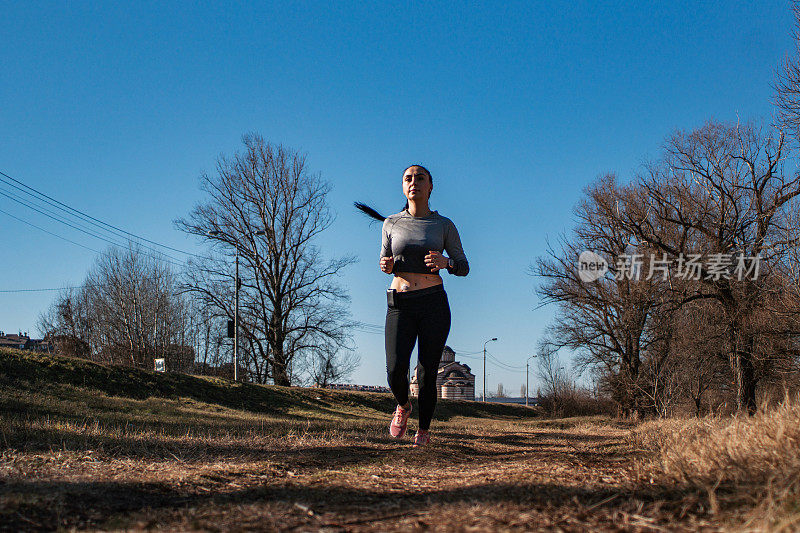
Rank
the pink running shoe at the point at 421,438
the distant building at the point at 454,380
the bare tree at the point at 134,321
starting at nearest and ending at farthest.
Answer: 1. the pink running shoe at the point at 421,438
2. the bare tree at the point at 134,321
3. the distant building at the point at 454,380

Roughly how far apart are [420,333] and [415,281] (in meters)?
0.44

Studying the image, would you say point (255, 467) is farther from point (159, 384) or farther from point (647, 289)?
point (647, 289)

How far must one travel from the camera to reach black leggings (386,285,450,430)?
471cm

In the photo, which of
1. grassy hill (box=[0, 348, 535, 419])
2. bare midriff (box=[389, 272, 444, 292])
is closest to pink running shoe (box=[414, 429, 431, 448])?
bare midriff (box=[389, 272, 444, 292])

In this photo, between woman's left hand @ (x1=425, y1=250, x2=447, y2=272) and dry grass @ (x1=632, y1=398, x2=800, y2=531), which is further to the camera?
woman's left hand @ (x1=425, y1=250, x2=447, y2=272)

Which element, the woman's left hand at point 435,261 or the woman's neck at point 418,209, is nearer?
the woman's left hand at point 435,261

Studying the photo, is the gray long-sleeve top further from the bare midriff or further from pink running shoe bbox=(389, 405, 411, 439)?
pink running shoe bbox=(389, 405, 411, 439)

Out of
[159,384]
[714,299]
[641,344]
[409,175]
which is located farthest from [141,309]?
[409,175]

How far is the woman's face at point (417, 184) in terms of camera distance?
5.08 m

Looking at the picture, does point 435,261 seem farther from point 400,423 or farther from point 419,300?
point 400,423

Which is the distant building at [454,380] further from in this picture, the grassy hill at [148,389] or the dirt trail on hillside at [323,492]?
the dirt trail on hillside at [323,492]

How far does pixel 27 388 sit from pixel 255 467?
10.8 m

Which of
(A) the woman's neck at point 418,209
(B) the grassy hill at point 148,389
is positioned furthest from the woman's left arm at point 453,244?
(B) the grassy hill at point 148,389

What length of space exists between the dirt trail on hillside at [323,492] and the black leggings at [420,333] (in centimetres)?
92
